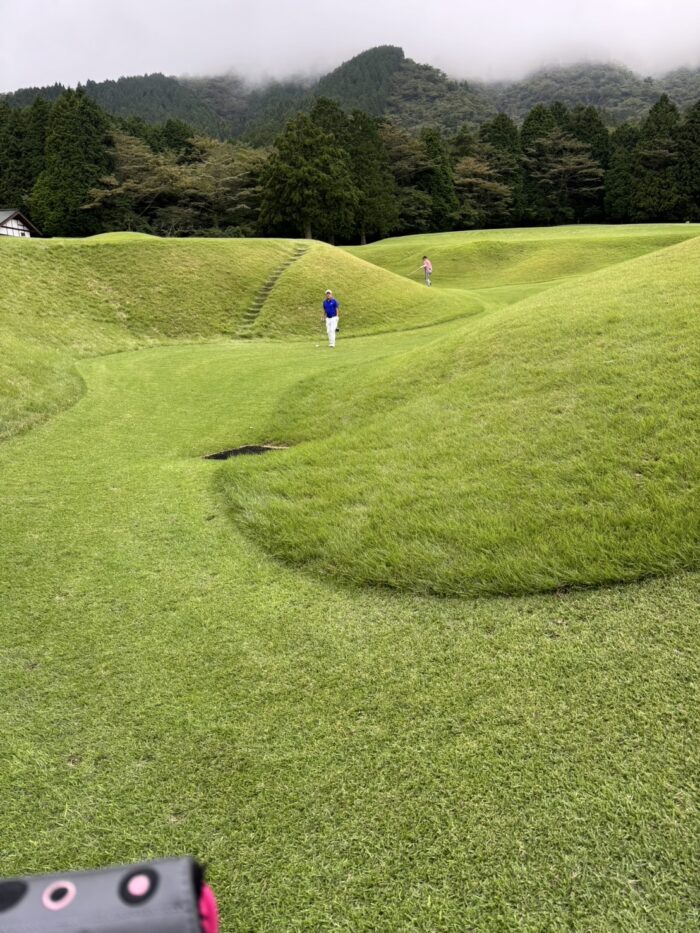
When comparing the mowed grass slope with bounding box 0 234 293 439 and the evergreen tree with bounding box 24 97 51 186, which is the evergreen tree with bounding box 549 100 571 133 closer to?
the mowed grass slope with bounding box 0 234 293 439

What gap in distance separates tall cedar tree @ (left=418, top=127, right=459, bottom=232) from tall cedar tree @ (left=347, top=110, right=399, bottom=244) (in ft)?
13.8

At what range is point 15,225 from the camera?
43.2 m

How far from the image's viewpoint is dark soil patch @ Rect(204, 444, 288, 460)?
8109mm

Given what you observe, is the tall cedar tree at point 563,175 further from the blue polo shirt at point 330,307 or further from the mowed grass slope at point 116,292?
the blue polo shirt at point 330,307

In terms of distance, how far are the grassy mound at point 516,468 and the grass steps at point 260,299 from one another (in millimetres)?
13764

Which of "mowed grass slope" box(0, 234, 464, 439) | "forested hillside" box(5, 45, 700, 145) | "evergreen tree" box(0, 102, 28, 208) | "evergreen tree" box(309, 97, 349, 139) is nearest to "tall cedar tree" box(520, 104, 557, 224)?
"evergreen tree" box(309, 97, 349, 139)

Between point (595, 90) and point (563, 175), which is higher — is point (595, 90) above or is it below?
above

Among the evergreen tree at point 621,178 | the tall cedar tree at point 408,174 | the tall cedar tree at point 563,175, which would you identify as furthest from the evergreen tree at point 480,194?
the evergreen tree at point 621,178

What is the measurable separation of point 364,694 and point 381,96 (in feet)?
410

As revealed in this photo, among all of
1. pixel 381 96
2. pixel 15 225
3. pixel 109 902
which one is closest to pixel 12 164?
pixel 15 225

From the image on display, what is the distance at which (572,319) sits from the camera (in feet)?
28.0

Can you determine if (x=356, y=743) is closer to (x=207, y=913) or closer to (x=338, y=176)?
(x=207, y=913)

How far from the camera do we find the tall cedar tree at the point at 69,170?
146 feet

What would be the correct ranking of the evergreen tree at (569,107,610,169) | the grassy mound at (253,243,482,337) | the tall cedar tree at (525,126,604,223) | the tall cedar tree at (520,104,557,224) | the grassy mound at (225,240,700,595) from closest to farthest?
the grassy mound at (225,240,700,595)
the grassy mound at (253,243,482,337)
the tall cedar tree at (525,126,604,223)
the tall cedar tree at (520,104,557,224)
the evergreen tree at (569,107,610,169)
